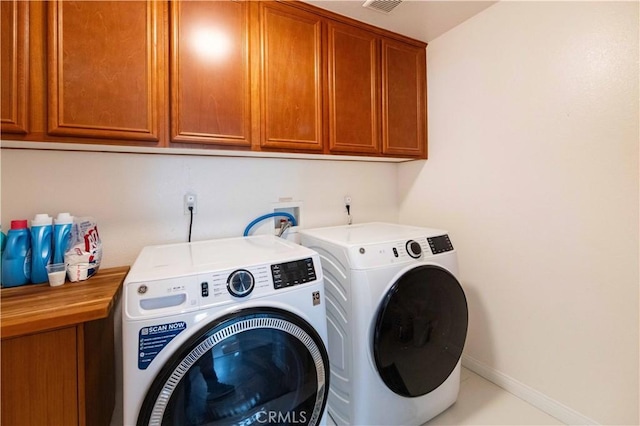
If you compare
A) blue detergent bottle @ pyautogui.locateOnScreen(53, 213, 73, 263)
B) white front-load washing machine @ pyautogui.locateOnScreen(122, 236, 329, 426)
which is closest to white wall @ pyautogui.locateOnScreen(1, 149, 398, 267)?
blue detergent bottle @ pyautogui.locateOnScreen(53, 213, 73, 263)

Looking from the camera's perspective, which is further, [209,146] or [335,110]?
[335,110]

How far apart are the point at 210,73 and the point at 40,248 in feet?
3.37

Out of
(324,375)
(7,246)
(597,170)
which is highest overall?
(597,170)

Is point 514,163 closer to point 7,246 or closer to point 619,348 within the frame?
point 619,348

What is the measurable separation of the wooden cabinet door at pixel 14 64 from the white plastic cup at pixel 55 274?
0.52m

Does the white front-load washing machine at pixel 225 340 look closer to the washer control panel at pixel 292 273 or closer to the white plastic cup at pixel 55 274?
the washer control panel at pixel 292 273

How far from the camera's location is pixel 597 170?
4.09 ft

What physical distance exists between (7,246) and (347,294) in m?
1.39

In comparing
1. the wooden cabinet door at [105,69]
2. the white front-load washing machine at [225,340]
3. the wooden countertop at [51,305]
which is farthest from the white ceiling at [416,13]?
the wooden countertop at [51,305]

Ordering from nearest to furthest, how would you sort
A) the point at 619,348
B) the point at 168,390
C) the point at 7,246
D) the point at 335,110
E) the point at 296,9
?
1. the point at 168,390
2. the point at 7,246
3. the point at 619,348
4. the point at 296,9
5. the point at 335,110

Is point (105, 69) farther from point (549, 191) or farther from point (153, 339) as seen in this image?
point (549, 191)

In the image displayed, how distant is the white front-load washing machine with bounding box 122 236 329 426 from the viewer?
0.80 m

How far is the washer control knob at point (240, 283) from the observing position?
920 millimetres

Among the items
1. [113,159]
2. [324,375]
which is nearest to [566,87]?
[324,375]
